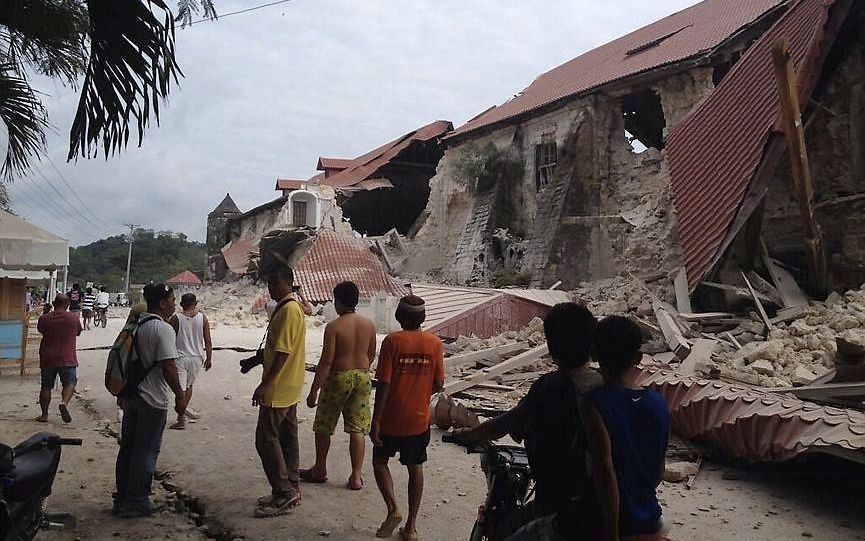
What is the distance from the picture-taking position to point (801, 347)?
294 inches

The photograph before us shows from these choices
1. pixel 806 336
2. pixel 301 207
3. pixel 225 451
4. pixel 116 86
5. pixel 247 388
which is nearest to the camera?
pixel 116 86

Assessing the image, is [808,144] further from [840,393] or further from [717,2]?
[717,2]

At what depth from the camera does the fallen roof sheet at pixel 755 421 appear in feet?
14.2

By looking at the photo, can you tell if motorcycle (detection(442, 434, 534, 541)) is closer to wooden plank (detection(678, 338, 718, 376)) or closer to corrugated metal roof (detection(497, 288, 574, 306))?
wooden plank (detection(678, 338, 718, 376))

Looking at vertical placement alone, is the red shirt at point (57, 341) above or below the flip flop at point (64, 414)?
above

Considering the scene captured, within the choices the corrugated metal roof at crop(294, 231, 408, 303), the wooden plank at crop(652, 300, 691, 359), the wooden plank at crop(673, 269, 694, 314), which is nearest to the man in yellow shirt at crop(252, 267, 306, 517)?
the wooden plank at crop(652, 300, 691, 359)

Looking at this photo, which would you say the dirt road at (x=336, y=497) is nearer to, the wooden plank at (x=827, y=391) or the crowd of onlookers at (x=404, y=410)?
the crowd of onlookers at (x=404, y=410)

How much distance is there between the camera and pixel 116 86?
13.4 ft

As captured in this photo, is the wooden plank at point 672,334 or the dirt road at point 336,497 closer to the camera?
the dirt road at point 336,497

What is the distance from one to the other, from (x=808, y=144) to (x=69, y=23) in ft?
36.6

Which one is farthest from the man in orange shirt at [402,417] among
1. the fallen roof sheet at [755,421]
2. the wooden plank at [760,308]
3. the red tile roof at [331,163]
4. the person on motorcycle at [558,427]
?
the red tile roof at [331,163]

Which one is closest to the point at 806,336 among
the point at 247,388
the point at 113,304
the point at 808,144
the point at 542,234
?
the point at 808,144

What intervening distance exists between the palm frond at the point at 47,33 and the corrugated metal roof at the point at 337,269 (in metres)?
15.7

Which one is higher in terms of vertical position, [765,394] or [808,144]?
[808,144]
